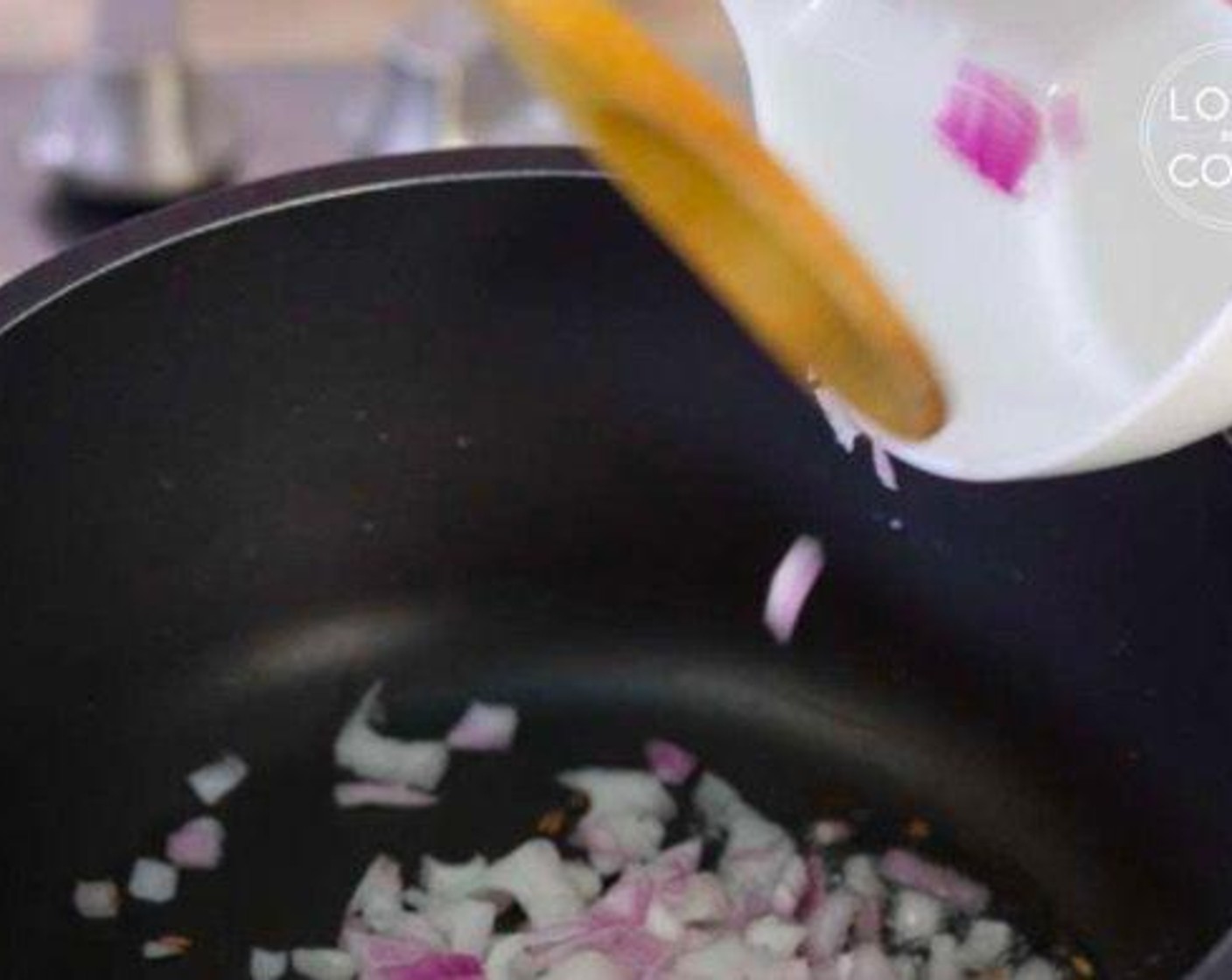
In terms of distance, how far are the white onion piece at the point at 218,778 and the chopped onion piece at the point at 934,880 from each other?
0.82 ft

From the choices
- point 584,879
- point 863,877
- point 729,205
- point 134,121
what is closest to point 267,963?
point 584,879

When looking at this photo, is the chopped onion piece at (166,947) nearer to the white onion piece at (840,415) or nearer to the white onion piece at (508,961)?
the white onion piece at (508,961)

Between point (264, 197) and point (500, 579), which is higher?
point (264, 197)

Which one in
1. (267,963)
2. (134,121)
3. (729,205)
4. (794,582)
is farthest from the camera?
(134,121)

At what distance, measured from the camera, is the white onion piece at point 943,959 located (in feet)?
2.94

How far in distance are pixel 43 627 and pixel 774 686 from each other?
29cm

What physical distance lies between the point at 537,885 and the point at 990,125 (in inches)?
13.2

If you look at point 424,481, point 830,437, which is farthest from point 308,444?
point 830,437

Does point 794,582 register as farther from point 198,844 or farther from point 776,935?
point 198,844

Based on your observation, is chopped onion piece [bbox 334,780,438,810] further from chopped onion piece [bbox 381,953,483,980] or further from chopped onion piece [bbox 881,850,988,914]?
chopped onion piece [bbox 881,850,988,914]

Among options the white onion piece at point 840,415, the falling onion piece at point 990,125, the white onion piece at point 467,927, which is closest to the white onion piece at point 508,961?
the white onion piece at point 467,927

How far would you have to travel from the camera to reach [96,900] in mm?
900

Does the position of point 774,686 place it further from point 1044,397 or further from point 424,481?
point 1044,397

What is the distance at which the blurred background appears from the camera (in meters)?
1.17
